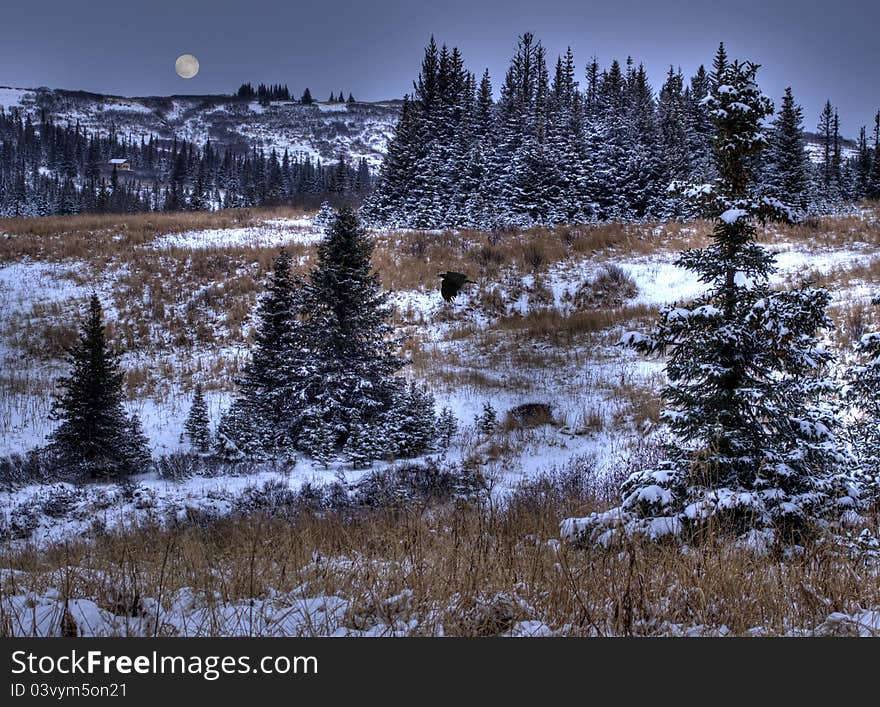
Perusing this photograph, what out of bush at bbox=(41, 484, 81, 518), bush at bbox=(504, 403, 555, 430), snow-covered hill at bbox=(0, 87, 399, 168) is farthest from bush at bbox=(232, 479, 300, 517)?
snow-covered hill at bbox=(0, 87, 399, 168)

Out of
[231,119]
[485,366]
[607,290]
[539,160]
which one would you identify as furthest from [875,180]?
[231,119]

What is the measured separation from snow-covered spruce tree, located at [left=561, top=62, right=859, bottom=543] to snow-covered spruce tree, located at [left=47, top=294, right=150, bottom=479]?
9269mm

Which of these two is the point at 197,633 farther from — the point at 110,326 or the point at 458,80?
the point at 458,80

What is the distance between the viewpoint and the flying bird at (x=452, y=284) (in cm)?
2206

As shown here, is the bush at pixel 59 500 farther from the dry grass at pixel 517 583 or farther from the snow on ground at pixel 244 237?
the snow on ground at pixel 244 237

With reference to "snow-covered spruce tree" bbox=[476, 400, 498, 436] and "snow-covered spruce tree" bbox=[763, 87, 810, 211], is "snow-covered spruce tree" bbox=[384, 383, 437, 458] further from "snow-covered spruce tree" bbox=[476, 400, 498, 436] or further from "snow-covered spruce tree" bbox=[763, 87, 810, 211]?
"snow-covered spruce tree" bbox=[763, 87, 810, 211]

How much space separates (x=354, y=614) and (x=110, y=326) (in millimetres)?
20174

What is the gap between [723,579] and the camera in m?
2.61

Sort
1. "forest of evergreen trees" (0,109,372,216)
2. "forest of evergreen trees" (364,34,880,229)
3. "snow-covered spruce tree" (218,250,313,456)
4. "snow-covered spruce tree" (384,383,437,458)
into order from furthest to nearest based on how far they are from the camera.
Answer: "forest of evergreen trees" (0,109,372,216) < "forest of evergreen trees" (364,34,880,229) < "snow-covered spruce tree" (218,250,313,456) < "snow-covered spruce tree" (384,383,437,458)

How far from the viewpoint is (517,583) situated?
2.83m

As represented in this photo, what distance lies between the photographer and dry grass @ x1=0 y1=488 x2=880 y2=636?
7.88 feet

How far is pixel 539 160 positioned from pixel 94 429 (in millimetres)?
34537

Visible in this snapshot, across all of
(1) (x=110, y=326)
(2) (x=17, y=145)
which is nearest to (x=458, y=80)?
(1) (x=110, y=326)

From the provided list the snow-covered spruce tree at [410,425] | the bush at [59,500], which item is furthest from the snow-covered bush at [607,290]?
the bush at [59,500]
